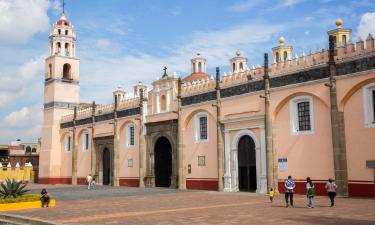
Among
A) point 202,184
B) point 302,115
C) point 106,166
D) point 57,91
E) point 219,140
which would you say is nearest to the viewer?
point 302,115

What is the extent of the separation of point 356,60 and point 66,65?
31198 mm

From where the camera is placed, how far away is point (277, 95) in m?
21.5

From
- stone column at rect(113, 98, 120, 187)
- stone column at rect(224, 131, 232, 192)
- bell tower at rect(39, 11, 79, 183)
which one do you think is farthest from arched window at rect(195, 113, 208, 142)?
bell tower at rect(39, 11, 79, 183)

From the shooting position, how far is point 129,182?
32.2 meters

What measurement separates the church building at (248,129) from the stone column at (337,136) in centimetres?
4

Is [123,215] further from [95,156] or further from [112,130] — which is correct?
[95,156]

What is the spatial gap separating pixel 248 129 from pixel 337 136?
18.4 feet

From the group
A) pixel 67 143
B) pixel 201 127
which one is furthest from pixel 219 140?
pixel 67 143

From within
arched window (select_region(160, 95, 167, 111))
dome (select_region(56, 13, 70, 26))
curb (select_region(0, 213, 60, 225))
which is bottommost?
curb (select_region(0, 213, 60, 225))

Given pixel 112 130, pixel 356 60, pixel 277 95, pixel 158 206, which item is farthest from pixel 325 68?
pixel 112 130

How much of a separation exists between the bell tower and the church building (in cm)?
252

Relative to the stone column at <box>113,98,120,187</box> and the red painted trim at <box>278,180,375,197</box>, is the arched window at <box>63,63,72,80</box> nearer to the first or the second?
the stone column at <box>113,98,120,187</box>

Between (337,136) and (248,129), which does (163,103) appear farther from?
(337,136)

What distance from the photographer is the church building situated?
1823cm
